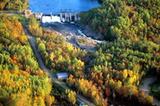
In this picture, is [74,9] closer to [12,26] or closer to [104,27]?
[104,27]

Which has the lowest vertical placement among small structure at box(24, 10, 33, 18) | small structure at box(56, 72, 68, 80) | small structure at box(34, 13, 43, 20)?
small structure at box(56, 72, 68, 80)

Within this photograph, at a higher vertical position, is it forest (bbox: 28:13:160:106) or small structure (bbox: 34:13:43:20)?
small structure (bbox: 34:13:43:20)

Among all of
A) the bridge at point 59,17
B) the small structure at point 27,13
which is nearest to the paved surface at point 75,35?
the bridge at point 59,17

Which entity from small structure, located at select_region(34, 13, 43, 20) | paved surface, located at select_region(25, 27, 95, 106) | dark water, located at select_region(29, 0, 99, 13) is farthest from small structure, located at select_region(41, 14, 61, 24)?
paved surface, located at select_region(25, 27, 95, 106)

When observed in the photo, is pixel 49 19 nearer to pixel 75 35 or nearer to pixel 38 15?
pixel 38 15

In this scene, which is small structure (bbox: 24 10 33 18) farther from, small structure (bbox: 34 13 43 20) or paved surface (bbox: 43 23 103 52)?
paved surface (bbox: 43 23 103 52)

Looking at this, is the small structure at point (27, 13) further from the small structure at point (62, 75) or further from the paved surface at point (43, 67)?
the small structure at point (62, 75)

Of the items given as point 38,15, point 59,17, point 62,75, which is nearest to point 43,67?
point 62,75
